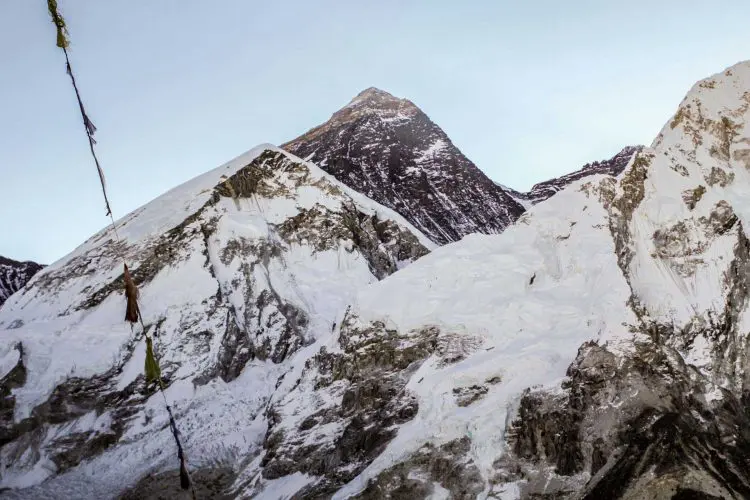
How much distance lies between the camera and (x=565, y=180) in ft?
349

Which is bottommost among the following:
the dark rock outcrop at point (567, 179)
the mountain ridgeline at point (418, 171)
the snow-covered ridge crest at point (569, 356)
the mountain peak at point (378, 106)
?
the snow-covered ridge crest at point (569, 356)

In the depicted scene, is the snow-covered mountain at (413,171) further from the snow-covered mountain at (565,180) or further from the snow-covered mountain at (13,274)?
the snow-covered mountain at (13,274)

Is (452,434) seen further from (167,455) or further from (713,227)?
(167,455)

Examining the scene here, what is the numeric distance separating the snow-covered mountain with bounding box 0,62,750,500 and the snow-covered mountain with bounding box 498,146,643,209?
48840 millimetres

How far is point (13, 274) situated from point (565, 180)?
276ft

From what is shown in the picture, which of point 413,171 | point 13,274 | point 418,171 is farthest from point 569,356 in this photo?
point 13,274

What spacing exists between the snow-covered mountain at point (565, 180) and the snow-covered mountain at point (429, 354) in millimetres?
48840

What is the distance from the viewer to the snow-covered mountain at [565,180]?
9788 centimetres

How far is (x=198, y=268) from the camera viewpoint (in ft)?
179

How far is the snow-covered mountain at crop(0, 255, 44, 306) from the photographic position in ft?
284

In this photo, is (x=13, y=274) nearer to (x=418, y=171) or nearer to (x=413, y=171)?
(x=413, y=171)

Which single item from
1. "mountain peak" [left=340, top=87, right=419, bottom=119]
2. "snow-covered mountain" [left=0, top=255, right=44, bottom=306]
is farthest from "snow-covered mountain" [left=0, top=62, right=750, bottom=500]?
"mountain peak" [left=340, top=87, right=419, bottom=119]

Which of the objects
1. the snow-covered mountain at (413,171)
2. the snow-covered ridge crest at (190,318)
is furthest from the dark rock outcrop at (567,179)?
the snow-covered ridge crest at (190,318)

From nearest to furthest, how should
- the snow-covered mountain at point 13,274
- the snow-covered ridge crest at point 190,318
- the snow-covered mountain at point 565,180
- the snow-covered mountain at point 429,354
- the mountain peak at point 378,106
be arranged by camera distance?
the snow-covered mountain at point 429,354 < the snow-covered ridge crest at point 190,318 < the snow-covered mountain at point 13,274 < the snow-covered mountain at point 565,180 < the mountain peak at point 378,106
